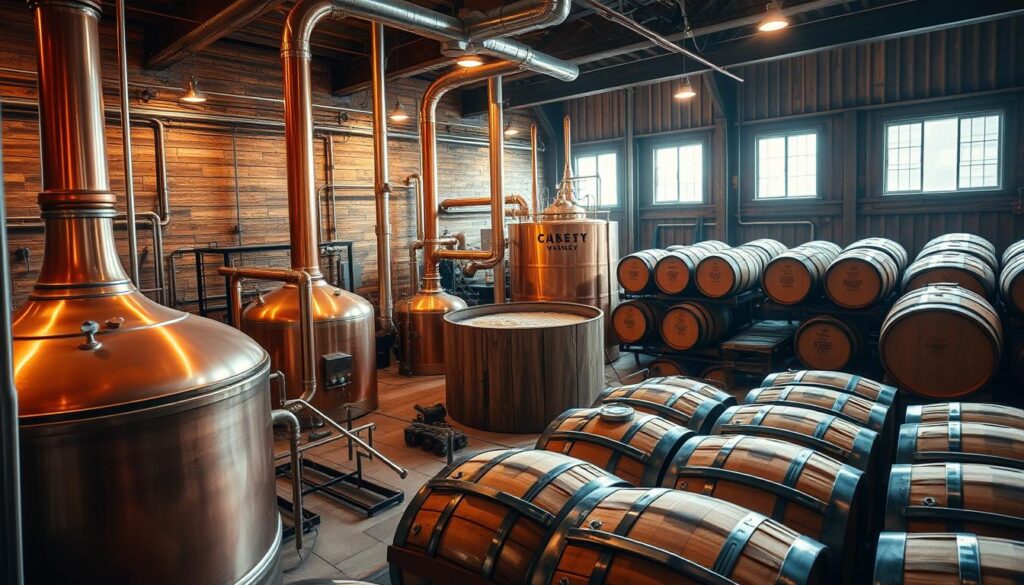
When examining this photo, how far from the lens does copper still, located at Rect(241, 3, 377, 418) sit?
610cm

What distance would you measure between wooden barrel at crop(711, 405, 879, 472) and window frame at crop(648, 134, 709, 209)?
987cm

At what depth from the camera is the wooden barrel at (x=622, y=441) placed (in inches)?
112

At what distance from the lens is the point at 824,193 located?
36.3 ft

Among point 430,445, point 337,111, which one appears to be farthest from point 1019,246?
point 337,111

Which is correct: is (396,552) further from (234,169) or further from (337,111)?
(337,111)

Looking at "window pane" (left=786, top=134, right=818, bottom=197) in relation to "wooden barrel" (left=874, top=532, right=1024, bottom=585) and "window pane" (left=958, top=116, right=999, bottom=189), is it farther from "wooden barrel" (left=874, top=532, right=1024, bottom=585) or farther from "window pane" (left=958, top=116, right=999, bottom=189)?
"wooden barrel" (left=874, top=532, right=1024, bottom=585)

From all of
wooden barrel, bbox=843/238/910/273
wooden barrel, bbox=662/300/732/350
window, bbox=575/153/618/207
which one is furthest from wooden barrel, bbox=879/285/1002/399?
window, bbox=575/153/618/207

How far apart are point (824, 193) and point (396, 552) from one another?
10.7m

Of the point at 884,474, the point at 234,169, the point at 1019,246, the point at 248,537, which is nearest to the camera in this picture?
the point at 248,537

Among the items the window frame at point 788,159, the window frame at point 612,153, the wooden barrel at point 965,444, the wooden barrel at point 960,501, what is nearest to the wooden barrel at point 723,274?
the window frame at point 788,159

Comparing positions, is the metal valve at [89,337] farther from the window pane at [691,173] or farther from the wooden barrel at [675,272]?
the window pane at [691,173]

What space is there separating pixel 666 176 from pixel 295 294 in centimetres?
886

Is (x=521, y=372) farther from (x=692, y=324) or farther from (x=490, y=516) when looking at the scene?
(x=490, y=516)

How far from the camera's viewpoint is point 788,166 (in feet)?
37.8
